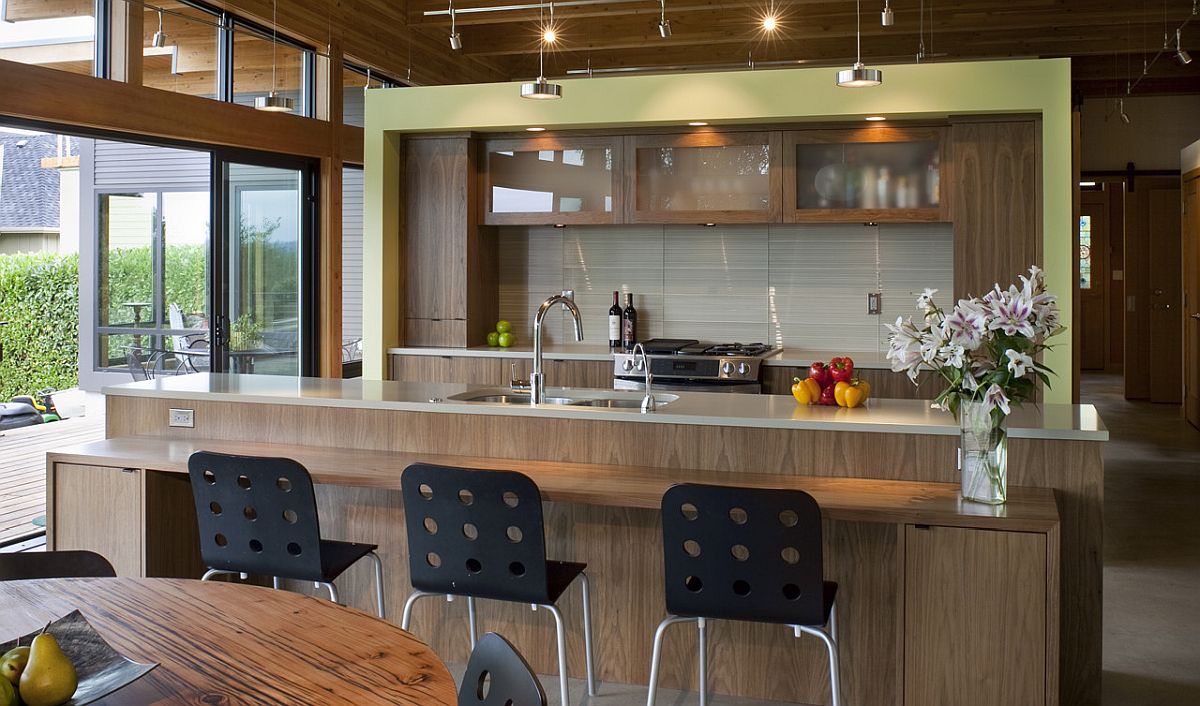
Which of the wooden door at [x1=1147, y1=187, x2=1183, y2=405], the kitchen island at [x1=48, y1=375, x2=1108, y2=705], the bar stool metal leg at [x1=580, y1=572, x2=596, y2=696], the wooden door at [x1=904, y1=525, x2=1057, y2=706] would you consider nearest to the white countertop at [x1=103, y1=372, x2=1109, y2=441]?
the kitchen island at [x1=48, y1=375, x2=1108, y2=705]

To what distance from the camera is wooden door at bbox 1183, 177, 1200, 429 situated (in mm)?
9531

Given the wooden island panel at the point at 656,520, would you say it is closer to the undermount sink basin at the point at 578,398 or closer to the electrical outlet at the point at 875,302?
the undermount sink basin at the point at 578,398

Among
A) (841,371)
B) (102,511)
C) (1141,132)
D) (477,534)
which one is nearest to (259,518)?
(477,534)

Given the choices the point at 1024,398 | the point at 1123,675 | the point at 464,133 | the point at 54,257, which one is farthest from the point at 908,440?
the point at 54,257

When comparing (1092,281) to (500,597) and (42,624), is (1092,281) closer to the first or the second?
(500,597)

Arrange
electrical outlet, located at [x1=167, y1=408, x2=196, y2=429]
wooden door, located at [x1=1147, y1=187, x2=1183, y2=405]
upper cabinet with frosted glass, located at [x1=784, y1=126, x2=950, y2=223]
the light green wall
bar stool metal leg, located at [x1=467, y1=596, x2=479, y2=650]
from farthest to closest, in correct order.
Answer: wooden door, located at [x1=1147, y1=187, x2=1183, y2=405], upper cabinet with frosted glass, located at [x1=784, y1=126, x2=950, y2=223], the light green wall, electrical outlet, located at [x1=167, y1=408, x2=196, y2=429], bar stool metal leg, located at [x1=467, y1=596, x2=479, y2=650]

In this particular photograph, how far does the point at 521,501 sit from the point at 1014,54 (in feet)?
25.6

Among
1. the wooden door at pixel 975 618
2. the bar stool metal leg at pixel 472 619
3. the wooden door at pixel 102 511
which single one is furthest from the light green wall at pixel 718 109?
the bar stool metal leg at pixel 472 619

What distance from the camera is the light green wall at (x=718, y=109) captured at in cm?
547

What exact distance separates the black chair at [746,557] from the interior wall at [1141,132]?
10.5 meters

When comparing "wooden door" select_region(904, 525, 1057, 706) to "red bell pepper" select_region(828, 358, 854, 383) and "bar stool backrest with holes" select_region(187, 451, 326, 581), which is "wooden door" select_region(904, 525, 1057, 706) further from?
"bar stool backrest with holes" select_region(187, 451, 326, 581)

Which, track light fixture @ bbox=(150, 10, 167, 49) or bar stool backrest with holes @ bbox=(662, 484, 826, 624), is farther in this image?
track light fixture @ bbox=(150, 10, 167, 49)

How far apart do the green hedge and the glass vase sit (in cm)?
864

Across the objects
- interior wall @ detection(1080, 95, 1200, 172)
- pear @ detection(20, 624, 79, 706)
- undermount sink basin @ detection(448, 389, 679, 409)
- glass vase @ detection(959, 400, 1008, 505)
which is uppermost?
interior wall @ detection(1080, 95, 1200, 172)
